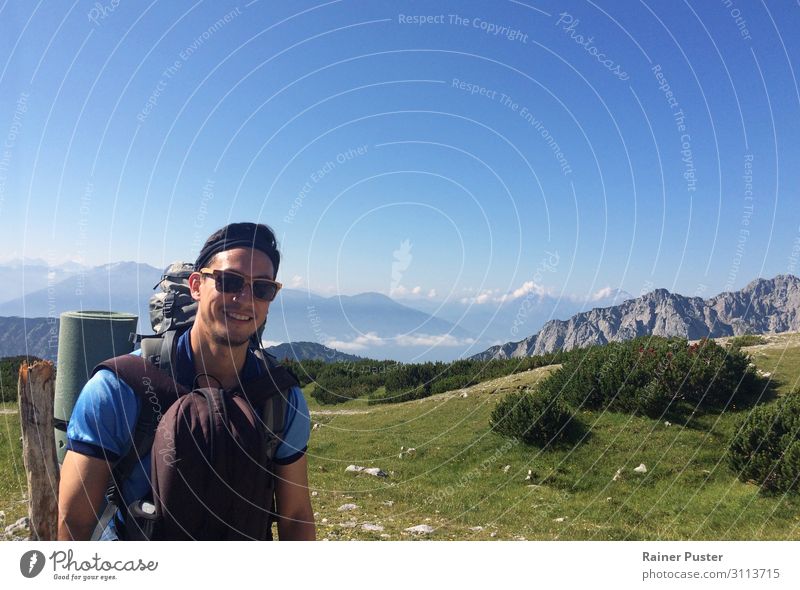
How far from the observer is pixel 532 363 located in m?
23.6

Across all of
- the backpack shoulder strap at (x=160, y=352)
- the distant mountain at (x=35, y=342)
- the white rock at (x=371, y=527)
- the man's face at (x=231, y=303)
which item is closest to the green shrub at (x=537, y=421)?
the white rock at (x=371, y=527)

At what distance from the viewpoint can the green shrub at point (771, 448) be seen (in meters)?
10.1

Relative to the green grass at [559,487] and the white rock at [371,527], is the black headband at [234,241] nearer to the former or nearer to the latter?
the green grass at [559,487]

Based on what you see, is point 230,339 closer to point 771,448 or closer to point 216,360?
point 216,360

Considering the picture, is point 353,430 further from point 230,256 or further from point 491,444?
point 230,256

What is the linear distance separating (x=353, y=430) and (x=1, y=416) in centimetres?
1320

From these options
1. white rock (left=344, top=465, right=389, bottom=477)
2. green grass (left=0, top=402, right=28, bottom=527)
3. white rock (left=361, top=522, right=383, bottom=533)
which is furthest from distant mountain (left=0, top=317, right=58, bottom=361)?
white rock (left=344, top=465, right=389, bottom=477)

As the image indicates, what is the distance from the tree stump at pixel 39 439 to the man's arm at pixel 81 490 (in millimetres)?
1231

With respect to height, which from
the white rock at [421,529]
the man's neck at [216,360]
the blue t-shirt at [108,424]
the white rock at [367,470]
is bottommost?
the white rock at [367,470]

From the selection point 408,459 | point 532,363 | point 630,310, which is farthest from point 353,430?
point 630,310

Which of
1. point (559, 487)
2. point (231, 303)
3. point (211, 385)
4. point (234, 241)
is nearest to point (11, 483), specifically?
point (211, 385)

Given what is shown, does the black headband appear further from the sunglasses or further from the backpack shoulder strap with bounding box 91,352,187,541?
the backpack shoulder strap with bounding box 91,352,187,541

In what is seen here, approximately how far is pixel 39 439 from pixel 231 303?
6.75 feet

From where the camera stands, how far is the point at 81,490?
3.28 m
